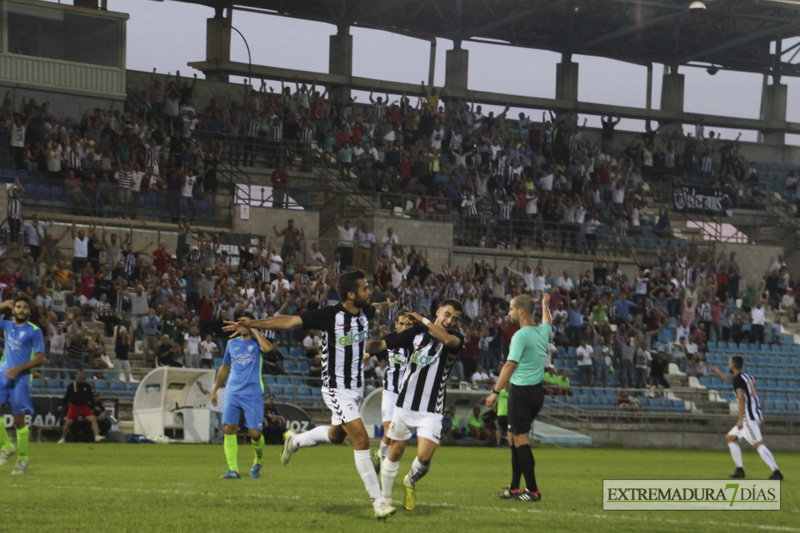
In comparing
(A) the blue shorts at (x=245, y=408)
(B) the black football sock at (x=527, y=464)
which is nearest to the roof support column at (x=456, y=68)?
(A) the blue shorts at (x=245, y=408)

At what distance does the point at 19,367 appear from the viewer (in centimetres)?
1500

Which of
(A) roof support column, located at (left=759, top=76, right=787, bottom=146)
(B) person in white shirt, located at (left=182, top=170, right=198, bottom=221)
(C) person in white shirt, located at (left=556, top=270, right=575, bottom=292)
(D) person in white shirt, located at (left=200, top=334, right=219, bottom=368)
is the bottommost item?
(D) person in white shirt, located at (left=200, top=334, right=219, bottom=368)

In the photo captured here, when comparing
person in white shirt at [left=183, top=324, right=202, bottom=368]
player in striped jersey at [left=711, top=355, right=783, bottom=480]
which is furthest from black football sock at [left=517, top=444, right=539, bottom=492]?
person in white shirt at [left=183, top=324, right=202, bottom=368]

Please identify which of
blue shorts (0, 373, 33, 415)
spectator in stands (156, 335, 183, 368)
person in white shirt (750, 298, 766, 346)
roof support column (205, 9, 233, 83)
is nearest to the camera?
blue shorts (0, 373, 33, 415)

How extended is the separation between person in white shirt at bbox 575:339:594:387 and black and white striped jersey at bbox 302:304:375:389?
23640 millimetres

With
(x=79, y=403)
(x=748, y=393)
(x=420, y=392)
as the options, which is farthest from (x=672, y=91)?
(x=420, y=392)

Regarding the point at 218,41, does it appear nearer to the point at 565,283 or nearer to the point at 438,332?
the point at 565,283

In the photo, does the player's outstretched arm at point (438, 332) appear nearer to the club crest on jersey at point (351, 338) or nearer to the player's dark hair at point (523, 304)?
the club crest on jersey at point (351, 338)

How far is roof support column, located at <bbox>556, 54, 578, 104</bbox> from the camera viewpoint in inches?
1973

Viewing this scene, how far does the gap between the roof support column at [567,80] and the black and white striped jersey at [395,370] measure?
3620 centimetres

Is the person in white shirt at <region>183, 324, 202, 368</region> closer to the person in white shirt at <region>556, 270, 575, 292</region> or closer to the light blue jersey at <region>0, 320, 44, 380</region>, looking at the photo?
the light blue jersey at <region>0, 320, 44, 380</region>

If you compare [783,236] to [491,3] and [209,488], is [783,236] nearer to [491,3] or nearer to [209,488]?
[491,3]

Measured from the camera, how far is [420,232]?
37750mm

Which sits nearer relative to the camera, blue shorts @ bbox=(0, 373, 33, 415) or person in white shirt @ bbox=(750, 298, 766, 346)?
blue shorts @ bbox=(0, 373, 33, 415)
